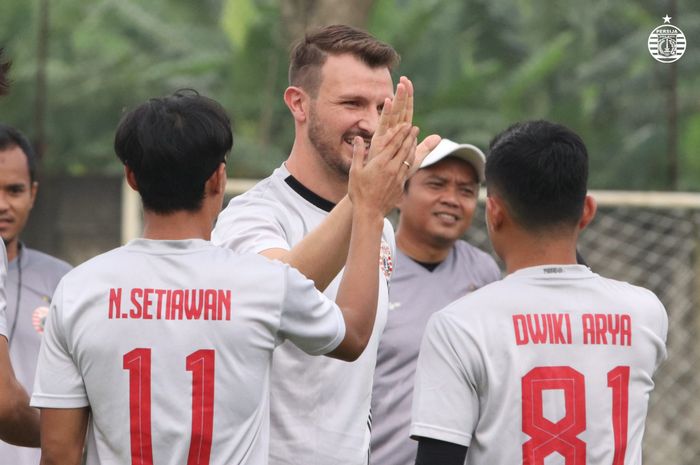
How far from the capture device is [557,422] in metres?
3.20

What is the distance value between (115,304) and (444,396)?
0.89 m

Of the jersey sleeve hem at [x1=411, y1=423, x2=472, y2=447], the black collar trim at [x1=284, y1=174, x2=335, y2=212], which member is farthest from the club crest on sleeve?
the jersey sleeve hem at [x1=411, y1=423, x2=472, y2=447]

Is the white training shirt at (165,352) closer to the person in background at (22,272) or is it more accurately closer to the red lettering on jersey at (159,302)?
the red lettering on jersey at (159,302)

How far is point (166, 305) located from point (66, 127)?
13.6 m

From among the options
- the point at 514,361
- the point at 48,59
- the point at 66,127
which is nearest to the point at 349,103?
the point at 514,361

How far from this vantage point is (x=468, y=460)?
328 cm

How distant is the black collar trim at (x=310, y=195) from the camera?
3844 millimetres

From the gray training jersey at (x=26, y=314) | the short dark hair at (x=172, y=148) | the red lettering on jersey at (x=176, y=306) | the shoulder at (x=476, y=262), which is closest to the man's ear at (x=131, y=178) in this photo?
the short dark hair at (x=172, y=148)

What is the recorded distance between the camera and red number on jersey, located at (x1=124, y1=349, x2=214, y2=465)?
9.55 ft

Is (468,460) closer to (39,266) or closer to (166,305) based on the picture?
(166,305)

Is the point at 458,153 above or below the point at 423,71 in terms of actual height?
below

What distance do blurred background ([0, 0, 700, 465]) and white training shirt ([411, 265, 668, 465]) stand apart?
8.68 metres

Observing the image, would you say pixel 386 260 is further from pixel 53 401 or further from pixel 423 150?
pixel 53 401

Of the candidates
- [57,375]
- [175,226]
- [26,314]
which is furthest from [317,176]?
[26,314]
